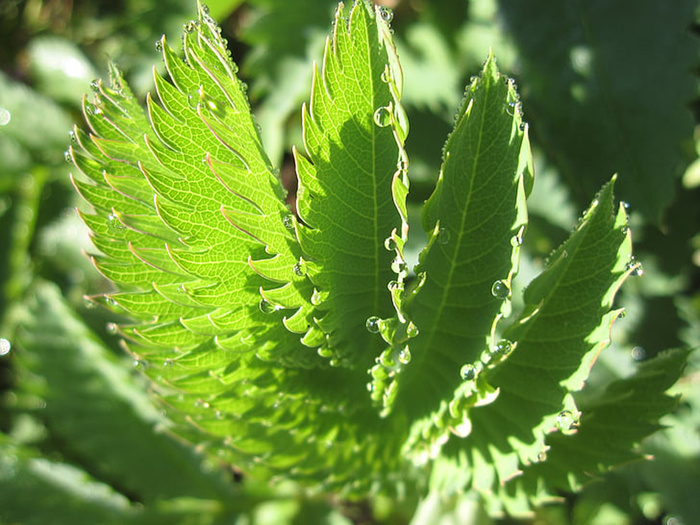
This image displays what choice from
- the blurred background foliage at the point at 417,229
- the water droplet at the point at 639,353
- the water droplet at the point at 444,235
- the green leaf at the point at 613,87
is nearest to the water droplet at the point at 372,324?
the water droplet at the point at 444,235

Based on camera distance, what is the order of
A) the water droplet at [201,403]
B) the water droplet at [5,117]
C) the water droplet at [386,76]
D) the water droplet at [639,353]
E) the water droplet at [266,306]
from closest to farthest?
the water droplet at [386,76] < the water droplet at [266,306] < the water droplet at [201,403] < the water droplet at [639,353] < the water droplet at [5,117]

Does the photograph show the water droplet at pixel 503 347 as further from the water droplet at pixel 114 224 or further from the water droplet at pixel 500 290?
the water droplet at pixel 114 224

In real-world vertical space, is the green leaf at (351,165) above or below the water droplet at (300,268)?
above

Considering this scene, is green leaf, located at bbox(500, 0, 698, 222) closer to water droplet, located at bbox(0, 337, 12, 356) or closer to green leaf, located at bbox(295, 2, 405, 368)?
green leaf, located at bbox(295, 2, 405, 368)

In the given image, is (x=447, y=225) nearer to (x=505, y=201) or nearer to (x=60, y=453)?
(x=505, y=201)

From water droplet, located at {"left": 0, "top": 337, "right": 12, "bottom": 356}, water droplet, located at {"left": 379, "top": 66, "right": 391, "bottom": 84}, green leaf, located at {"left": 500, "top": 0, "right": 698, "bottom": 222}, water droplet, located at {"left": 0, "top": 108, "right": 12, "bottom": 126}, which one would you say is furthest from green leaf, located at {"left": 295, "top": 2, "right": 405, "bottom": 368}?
water droplet, located at {"left": 0, "top": 108, "right": 12, "bottom": 126}

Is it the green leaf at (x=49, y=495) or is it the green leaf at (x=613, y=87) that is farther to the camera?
the green leaf at (x=49, y=495)

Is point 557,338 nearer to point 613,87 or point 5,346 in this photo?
point 613,87

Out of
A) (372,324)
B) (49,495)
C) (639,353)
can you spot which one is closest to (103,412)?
(49,495)

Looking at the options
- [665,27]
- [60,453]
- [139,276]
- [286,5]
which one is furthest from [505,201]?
[60,453]
